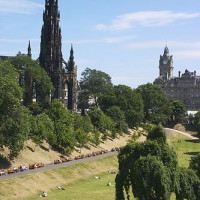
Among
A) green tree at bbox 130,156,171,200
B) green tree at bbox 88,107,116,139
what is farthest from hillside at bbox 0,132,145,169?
green tree at bbox 130,156,171,200

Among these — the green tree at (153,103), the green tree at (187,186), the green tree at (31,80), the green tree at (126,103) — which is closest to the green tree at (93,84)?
the green tree at (153,103)

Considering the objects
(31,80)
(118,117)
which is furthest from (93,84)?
(31,80)

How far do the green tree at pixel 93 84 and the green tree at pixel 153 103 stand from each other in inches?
450

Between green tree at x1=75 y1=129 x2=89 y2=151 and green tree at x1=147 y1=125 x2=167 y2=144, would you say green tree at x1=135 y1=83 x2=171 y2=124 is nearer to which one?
green tree at x1=75 y1=129 x2=89 y2=151

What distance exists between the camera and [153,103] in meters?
161

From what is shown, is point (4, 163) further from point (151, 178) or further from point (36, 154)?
point (151, 178)

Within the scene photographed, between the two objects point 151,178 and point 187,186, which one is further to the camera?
point 187,186

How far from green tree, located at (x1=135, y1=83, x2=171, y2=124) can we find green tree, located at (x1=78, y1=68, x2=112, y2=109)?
1143cm

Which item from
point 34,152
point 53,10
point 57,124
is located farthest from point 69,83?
point 34,152

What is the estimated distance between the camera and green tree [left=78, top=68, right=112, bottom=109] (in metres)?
159

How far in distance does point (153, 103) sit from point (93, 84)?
816 inches

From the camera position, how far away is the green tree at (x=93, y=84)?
158750mm

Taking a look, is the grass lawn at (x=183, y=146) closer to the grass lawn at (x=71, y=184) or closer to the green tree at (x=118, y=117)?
the green tree at (x=118, y=117)

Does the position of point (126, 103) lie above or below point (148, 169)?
above
